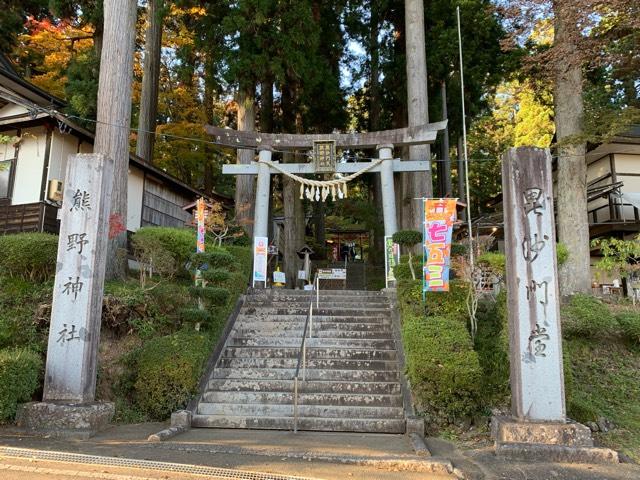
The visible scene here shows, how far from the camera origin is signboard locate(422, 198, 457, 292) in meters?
8.27

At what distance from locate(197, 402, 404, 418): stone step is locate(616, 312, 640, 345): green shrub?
4.65 meters

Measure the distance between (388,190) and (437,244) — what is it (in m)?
4.99

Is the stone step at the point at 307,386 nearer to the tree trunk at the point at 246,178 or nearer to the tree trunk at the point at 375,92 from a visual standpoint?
the tree trunk at the point at 246,178

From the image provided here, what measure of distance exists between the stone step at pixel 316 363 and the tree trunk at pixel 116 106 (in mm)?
3994

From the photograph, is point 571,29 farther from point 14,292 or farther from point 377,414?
point 14,292

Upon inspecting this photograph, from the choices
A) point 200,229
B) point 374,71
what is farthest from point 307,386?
point 374,71

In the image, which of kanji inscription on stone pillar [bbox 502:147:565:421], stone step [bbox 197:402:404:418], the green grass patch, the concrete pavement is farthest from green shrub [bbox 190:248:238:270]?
the green grass patch

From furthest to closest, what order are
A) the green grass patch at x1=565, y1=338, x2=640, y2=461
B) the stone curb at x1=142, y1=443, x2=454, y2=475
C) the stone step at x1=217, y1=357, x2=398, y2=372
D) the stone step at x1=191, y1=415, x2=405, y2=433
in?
the stone step at x1=217, y1=357, x2=398, y2=372 < the stone step at x1=191, y1=415, x2=405, y2=433 < the green grass patch at x1=565, y1=338, x2=640, y2=461 < the stone curb at x1=142, y1=443, x2=454, y2=475

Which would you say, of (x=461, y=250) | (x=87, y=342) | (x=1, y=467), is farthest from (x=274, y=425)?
(x=461, y=250)

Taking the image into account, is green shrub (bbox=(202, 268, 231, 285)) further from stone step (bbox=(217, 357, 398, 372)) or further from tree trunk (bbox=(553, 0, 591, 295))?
tree trunk (bbox=(553, 0, 591, 295))

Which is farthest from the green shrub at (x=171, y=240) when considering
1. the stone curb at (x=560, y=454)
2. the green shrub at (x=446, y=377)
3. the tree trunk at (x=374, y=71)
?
the tree trunk at (x=374, y=71)

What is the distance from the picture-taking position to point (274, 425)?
6.84 metres

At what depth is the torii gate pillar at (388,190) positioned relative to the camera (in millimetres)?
13000

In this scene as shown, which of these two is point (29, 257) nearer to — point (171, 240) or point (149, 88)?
point (171, 240)
